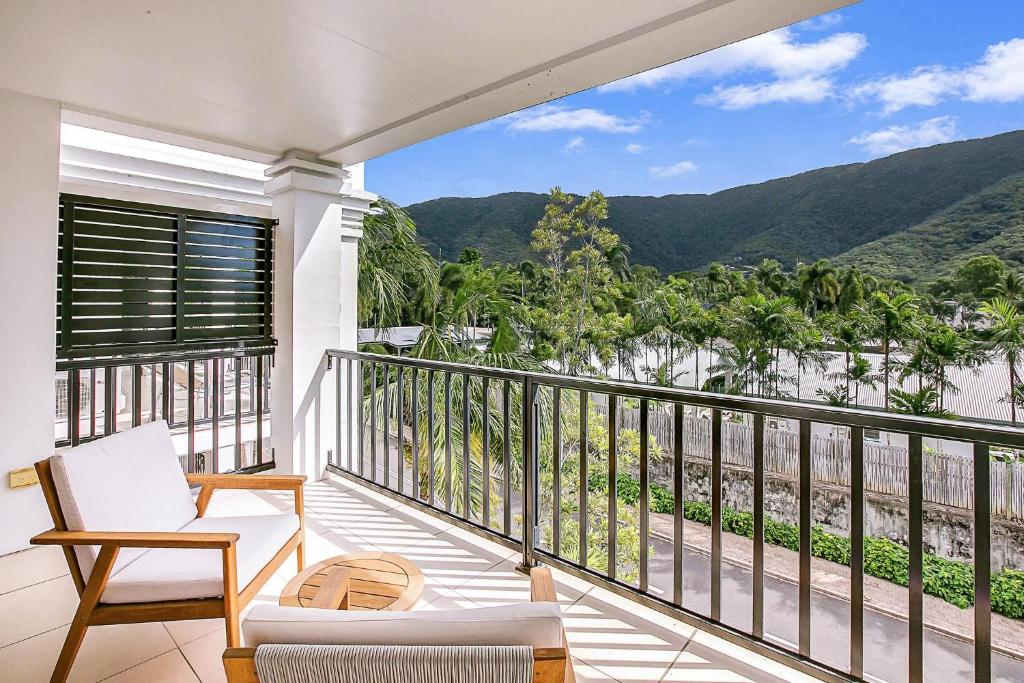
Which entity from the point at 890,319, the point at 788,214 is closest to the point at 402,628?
the point at 890,319

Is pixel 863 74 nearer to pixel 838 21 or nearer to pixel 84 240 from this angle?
pixel 838 21

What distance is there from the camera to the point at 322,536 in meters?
2.99

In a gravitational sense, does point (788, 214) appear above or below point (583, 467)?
above

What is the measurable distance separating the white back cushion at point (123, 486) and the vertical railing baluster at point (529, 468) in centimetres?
148

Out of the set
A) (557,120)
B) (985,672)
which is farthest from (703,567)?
(557,120)

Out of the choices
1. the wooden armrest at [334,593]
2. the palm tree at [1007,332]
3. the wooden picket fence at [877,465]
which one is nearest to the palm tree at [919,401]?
the palm tree at [1007,332]

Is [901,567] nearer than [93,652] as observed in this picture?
No

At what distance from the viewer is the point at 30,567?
8.68 feet

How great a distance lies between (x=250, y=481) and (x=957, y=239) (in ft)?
90.8

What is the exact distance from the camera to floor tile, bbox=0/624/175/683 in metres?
1.84

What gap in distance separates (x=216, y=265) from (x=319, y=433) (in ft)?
4.52

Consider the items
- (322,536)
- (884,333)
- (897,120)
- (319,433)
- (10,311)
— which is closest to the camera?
(10,311)

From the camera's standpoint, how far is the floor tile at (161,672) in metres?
1.81

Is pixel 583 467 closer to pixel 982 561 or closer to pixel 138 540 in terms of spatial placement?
pixel 982 561
